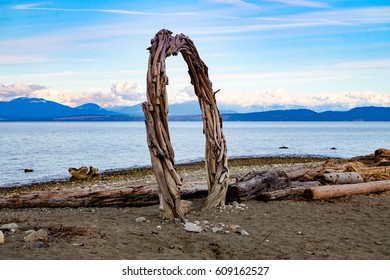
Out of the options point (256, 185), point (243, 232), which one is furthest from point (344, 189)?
point (243, 232)

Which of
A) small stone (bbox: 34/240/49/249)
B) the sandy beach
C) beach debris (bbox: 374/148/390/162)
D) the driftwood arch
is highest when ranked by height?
the driftwood arch

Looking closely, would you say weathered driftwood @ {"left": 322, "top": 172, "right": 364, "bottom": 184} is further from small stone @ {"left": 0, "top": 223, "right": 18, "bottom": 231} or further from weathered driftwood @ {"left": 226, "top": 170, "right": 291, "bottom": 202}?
small stone @ {"left": 0, "top": 223, "right": 18, "bottom": 231}

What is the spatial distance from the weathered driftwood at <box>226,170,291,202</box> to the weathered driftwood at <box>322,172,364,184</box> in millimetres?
1826

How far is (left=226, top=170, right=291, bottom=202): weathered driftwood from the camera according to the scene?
12.4m

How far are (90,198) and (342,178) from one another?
7.48 m

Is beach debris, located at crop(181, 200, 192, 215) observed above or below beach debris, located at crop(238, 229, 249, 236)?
above

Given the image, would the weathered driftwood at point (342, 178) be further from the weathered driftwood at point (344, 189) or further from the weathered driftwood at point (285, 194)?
→ the weathered driftwood at point (285, 194)

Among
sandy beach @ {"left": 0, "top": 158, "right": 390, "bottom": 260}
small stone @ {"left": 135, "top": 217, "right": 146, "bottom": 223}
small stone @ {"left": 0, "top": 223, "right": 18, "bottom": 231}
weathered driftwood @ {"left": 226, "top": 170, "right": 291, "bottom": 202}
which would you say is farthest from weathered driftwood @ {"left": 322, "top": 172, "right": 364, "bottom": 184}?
small stone @ {"left": 0, "top": 223, "right": 18, "bottom": 231}

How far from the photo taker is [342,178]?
1493 cm

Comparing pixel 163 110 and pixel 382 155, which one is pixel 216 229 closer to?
pixel 163 110

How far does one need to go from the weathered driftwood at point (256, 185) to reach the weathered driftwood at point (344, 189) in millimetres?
766

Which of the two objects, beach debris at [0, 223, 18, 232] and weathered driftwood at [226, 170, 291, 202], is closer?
beach debris at [0, 223, 18, 232]

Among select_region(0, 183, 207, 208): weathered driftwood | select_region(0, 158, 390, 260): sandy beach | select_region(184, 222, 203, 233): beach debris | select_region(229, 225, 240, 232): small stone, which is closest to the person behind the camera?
select_region(0, 158, 390, 260): sandy beach

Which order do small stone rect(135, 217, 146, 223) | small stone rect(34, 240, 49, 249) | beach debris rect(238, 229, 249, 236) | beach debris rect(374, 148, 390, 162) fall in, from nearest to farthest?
small stone rect(34, 240, 49, 249)
beach debris rect(238, 229, 249, 236)
small stone rect(135, 217, 146, 223)
beach debris rect(374, 148, 390, 162)
